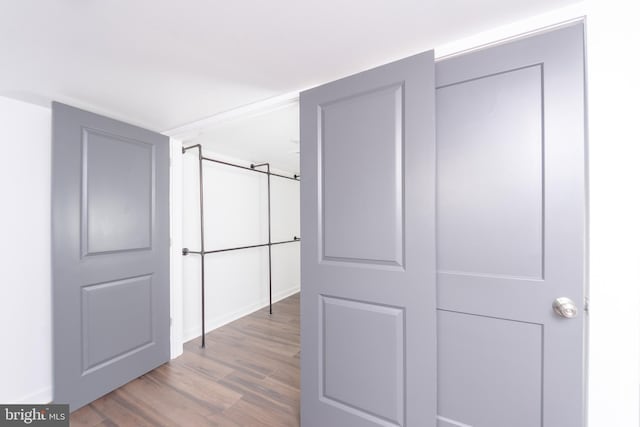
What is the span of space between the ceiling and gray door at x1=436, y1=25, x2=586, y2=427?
0.24 meters

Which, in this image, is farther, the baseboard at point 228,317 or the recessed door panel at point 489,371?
the baseboard at point 228,317

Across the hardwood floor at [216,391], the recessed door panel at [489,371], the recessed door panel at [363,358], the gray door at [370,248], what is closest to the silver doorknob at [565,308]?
the recessed door panel at [489,371]

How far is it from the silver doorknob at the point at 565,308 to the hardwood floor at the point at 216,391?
155cm

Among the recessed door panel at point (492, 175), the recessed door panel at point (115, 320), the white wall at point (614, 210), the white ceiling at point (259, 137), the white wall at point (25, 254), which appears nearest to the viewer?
the white wall at point (614, 210)

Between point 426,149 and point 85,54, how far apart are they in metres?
1.70

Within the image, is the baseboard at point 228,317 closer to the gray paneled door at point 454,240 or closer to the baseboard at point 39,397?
the baseboard at point 39,397

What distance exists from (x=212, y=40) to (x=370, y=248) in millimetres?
1224

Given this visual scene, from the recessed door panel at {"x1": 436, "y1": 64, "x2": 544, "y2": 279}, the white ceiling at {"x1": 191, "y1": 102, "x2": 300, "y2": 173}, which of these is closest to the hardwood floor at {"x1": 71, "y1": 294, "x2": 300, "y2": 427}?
the recessed door panel at {"x1": 436, "y1": 64, "x2": 544, "y2": 279}

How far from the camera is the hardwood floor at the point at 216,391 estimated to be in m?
1.59

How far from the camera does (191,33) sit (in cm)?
106

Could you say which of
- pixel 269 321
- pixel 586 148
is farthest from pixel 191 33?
pixel 269 321

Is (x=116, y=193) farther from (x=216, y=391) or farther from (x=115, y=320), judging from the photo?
(x=216, y=391)

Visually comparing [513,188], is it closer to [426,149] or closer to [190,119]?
[426,149]

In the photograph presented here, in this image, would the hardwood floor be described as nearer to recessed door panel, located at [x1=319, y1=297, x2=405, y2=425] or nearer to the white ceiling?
recessed door panel, located at [x1=319, y1=297, x2=405, y2=425]
